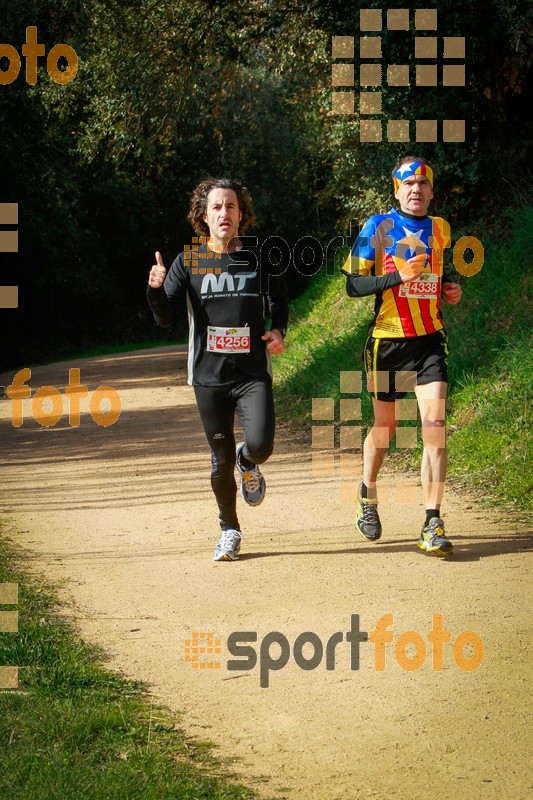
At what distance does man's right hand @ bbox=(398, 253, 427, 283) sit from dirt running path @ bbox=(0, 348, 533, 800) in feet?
5.45

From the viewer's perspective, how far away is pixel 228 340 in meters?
6.41

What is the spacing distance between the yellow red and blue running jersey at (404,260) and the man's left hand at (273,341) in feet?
1.94

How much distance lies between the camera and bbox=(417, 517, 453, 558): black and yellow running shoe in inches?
256

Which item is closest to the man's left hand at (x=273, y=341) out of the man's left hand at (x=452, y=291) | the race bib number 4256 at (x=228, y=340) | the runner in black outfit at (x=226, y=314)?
the runner in black outfit at (x=226, y=314)

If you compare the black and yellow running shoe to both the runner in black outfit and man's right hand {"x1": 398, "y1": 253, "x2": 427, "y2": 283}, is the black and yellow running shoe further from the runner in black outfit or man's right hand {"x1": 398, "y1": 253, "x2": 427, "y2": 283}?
man's right hand {"x1": 398, "y1": 253, "x2": 427, "y2": 283}

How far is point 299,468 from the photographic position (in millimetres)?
9906

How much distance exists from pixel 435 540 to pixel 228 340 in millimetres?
1687

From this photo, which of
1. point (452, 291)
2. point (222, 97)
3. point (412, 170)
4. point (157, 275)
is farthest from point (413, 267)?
point (222, 97)

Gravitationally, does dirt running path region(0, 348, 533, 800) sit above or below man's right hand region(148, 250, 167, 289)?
below

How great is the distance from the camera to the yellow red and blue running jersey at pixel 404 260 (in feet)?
21.6

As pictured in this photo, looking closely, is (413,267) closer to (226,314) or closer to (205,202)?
(226,314)

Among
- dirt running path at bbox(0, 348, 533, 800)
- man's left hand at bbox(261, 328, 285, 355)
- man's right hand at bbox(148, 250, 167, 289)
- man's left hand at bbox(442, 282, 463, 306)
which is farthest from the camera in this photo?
man's left hand at bbox(442, 282, 463, 306)

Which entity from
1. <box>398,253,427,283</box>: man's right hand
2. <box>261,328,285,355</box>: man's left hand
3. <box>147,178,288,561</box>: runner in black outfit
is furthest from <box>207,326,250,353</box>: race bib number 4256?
<box>398,253,427,283</box>: man's right hand

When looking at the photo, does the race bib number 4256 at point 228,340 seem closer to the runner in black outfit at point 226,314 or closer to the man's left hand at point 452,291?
the runner in black outfit at point 226,314
